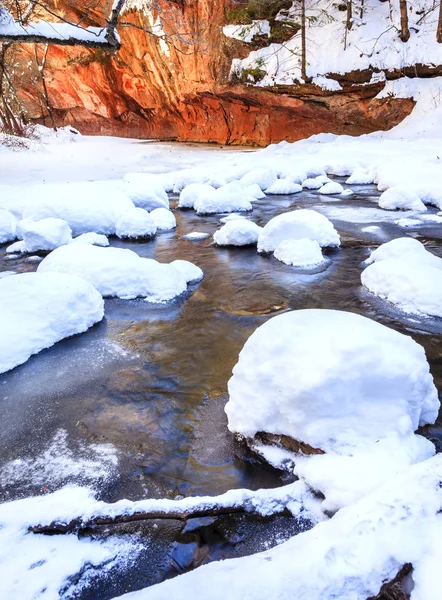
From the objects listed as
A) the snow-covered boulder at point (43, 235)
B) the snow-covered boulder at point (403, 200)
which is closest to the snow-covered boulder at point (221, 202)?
the snow-covered boulder at point (403, 200)

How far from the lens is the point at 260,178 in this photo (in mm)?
10422

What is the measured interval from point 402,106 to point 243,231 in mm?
13136

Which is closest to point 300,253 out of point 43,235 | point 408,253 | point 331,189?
point 408,253

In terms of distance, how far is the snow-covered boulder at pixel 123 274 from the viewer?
441cm

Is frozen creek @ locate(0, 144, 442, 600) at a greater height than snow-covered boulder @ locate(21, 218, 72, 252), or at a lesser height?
lesser

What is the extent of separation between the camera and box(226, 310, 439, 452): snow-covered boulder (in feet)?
6.68

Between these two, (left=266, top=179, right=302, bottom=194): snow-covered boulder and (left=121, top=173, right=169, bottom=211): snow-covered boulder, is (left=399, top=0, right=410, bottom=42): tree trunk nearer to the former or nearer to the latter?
(left=266, top=179, right=302, bottom=194): snow-covered boulder

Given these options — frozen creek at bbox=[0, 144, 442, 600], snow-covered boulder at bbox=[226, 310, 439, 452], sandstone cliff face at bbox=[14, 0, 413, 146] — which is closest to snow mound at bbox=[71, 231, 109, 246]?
frozen creek at bbox=[0, 144, 442, 600]

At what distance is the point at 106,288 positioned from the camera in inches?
Answer: 174

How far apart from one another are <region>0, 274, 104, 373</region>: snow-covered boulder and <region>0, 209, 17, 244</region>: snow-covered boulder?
131 inches

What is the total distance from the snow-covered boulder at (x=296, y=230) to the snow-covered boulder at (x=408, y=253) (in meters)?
0.93

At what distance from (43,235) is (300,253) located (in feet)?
12.4

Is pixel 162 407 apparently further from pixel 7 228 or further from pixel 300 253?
pixel 7 228

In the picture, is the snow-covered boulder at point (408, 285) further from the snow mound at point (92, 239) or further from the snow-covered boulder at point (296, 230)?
the snow mound at point (92, 239)
